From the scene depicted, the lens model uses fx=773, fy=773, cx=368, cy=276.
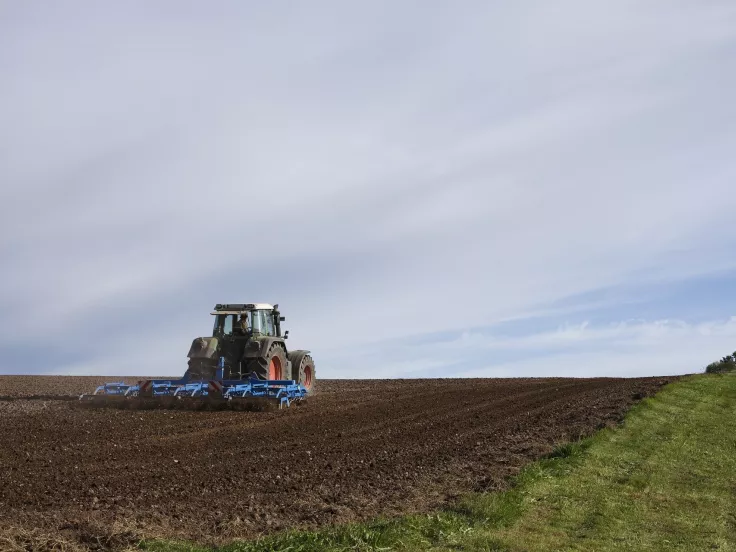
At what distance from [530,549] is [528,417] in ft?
33.6

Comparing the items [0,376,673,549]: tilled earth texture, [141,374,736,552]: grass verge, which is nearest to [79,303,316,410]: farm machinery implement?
[0,376,673,549]: tilled earth texture

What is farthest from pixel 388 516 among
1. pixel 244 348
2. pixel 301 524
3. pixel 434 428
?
pixel 244 348

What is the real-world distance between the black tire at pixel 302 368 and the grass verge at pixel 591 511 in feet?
36.7

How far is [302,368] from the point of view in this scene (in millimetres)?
24031

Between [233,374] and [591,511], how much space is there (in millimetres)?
14404

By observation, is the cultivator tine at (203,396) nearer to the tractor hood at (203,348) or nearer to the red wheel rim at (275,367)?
the tractor hood at (203,348)

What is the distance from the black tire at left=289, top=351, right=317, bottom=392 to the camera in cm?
2389

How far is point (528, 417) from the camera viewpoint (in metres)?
17.7

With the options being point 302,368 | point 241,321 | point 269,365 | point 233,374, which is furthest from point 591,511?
point 302,368

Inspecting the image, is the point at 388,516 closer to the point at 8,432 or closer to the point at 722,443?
the point at 722,443

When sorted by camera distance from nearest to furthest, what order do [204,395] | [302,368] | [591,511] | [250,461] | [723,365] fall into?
[591,511]
[250,461]
[204,395]
[302,368]
[723,365]

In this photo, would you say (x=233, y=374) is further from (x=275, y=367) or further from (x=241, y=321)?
(x=241, y=321)

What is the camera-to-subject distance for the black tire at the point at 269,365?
70.1ft

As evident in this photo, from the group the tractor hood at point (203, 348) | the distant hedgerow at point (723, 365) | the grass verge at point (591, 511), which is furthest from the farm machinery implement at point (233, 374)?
the distant hedgerow at point (723, 365)
